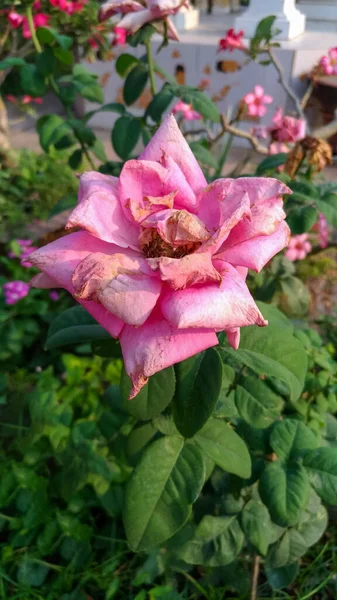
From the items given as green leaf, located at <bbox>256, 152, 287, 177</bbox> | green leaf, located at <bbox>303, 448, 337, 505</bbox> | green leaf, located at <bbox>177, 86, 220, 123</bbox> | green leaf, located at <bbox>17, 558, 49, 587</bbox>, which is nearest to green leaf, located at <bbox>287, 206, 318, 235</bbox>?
green leaf, located at <bbox>256, 152, 287, 177</bbox>

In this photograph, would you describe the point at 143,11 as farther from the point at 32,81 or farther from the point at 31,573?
the point at 31,573

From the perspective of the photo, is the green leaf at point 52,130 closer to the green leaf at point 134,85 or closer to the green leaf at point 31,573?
the green leaf at point 134,85

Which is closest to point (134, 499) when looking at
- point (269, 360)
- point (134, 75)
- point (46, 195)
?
point (269, 360)

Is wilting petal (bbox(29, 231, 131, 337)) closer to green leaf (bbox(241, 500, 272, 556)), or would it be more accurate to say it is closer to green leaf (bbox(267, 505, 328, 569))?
green leaf (bbox(241, 500, 272, 556))

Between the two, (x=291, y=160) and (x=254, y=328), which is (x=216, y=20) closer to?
(x=291, y=160)

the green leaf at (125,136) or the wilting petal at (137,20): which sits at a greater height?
the wilting petal at (137,20)

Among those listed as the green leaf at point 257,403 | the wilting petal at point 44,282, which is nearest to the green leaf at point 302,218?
the green leaf at point 257,403
